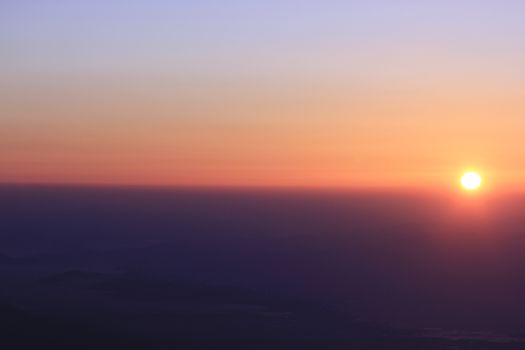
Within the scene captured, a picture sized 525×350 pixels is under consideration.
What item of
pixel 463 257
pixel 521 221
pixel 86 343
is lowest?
pixel 86 343

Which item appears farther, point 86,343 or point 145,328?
point 145,328

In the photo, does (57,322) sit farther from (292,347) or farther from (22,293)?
(22,293)

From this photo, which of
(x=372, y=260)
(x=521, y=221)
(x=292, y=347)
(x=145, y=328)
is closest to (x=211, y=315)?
(x=145, y=328)

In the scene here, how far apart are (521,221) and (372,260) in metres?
24.3

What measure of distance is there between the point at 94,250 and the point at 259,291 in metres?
14.3

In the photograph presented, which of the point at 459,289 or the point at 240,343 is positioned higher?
the point at 459,289

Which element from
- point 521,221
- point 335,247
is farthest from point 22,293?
point 521,221

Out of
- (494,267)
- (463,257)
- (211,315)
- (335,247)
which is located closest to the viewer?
(211,315)

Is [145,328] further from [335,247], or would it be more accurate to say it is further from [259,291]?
[335,247]

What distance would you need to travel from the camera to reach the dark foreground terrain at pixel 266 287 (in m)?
21.2

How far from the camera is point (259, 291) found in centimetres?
2836

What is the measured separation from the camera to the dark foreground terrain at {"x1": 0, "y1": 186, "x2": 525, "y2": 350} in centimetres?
2117

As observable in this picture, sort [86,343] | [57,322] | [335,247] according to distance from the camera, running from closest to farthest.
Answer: [86,343] → [57,322] → [335,247]

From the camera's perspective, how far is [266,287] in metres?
29.3
